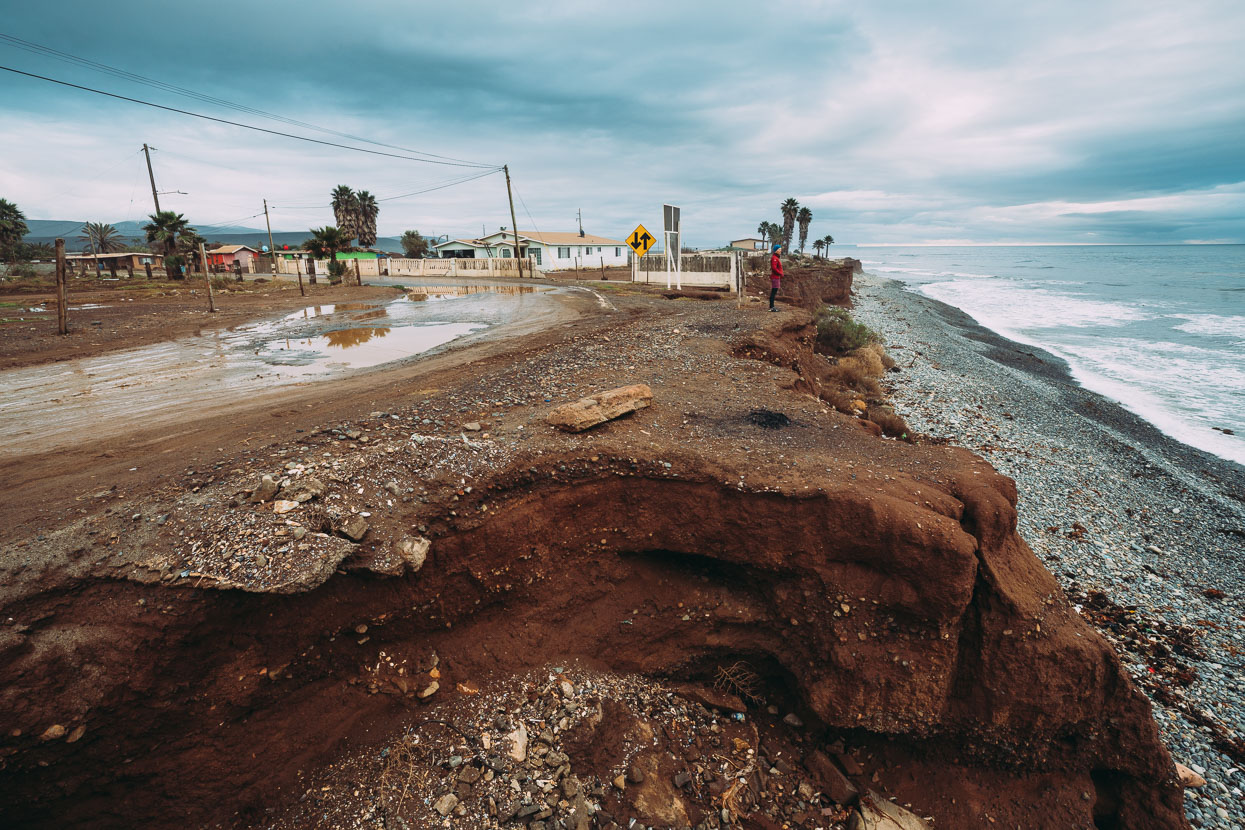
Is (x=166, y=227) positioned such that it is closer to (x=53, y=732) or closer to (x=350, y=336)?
(x=350, y=336)

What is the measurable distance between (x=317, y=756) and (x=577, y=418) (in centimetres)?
413

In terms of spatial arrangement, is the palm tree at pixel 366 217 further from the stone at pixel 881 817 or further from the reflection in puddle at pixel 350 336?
the stone at pixel 881 817

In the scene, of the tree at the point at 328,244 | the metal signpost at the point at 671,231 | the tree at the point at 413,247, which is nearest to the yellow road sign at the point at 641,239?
the metal signpost at the point at 671,231

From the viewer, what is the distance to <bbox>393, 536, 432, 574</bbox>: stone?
4883 millimetres

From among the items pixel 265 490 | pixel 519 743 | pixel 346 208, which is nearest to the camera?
pixel 519 743

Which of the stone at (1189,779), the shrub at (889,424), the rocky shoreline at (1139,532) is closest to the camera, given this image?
the stone at (1189,779)

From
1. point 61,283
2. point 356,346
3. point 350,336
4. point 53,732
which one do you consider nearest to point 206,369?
point 356,346

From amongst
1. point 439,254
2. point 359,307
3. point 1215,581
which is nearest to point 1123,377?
point 1215,581

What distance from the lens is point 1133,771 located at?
5.46 meters

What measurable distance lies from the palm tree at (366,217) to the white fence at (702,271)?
60310 millimetres

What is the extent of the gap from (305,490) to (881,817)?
21.2 ft

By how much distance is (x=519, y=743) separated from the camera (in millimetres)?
4973

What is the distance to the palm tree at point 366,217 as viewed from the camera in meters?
77.2

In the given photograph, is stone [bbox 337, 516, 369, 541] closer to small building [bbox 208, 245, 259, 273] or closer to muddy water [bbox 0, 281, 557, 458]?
muddy water [bbox 0, 281, 557, 458]
